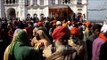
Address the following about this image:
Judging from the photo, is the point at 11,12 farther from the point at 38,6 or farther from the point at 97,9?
the point at 97,9

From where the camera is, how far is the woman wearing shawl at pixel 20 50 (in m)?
5.82

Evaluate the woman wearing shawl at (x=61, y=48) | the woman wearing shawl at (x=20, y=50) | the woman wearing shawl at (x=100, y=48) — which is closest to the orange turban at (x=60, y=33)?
the woman wearing shawl at (x=61, y=48)

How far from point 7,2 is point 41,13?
30.0ft

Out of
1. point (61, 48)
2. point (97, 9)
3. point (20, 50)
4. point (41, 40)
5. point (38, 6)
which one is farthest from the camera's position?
point (38, 6)

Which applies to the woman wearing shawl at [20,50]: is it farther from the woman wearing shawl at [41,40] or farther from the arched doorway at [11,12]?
the arched doorway at [11,12]

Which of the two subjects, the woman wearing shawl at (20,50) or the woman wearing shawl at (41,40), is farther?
the woman wearing shawl at (41,40)

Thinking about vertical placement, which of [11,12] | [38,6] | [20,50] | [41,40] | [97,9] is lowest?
[11,12]

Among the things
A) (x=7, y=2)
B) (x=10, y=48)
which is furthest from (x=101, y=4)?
(x=7, y=2)

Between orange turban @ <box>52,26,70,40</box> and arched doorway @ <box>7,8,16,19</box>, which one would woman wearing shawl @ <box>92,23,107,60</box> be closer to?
orange turban @ <box>52,26,70,40</box>

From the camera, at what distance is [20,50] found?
5.83 metres

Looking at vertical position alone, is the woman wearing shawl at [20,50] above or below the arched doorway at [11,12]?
above

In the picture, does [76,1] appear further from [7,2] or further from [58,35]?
[58,35]

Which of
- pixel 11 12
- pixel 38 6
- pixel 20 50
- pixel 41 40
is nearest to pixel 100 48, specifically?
pixel 41 40

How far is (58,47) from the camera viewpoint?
5.14 meters
